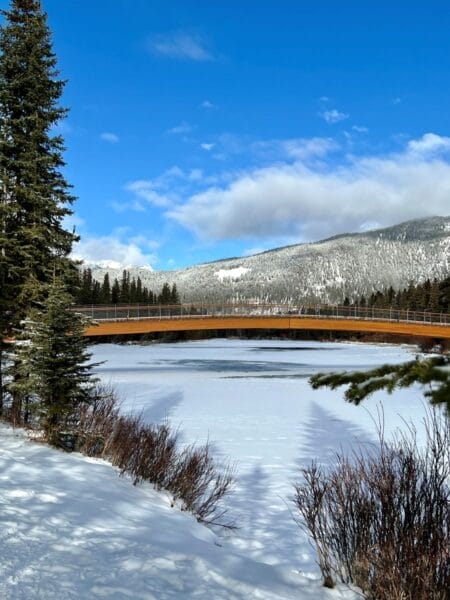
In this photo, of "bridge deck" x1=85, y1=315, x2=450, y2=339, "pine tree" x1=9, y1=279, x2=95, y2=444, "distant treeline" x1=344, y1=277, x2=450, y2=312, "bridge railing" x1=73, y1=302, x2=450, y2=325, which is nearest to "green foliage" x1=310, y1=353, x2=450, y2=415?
"pine tree" x1=9, y1=279, x2=95, y2=444

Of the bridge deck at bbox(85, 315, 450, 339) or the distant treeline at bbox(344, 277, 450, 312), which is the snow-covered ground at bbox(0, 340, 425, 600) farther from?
the distant treeline at bbox(344, 277, 450, 312)

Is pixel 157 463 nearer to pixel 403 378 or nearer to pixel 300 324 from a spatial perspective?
pixel 403 378

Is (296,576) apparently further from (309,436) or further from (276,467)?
(309,436)

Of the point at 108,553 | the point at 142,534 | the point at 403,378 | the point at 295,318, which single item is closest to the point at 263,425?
the point at 142,534

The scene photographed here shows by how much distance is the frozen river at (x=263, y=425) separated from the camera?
334 inches

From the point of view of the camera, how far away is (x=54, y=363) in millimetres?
11781

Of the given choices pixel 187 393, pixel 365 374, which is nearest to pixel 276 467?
pixel 365 374

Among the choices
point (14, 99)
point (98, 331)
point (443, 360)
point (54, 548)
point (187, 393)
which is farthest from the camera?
point (98, 331)

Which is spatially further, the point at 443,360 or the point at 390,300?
the point at 390,300

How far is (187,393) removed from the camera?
30.2m

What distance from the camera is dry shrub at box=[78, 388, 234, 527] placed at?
924 cm

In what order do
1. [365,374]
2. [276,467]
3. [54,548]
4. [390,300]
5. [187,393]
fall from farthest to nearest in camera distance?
[390,300] < [187,393] < [276,467] < [54,548] < [365,374]

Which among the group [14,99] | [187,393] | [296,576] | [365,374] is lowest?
[187,393]

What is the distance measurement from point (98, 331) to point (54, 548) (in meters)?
36.1
